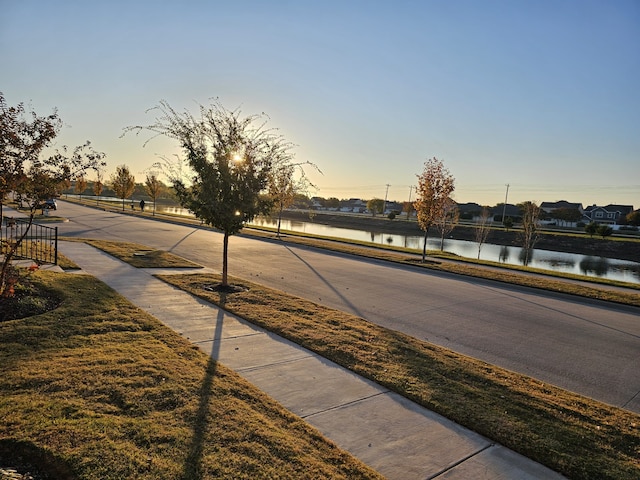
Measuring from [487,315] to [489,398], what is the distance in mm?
4552

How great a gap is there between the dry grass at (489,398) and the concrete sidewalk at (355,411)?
20 centimetres

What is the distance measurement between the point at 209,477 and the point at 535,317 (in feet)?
26.5

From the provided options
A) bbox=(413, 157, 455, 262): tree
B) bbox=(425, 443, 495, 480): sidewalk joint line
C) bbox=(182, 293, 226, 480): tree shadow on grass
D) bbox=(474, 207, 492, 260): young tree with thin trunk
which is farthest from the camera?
bbox=(474, 207, 492, 260): young tree with thin trunk

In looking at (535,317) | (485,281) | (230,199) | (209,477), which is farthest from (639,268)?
(209,477)

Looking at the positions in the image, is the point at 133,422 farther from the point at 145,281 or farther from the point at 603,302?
the point at 603,302

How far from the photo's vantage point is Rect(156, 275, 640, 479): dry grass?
3.77 metres

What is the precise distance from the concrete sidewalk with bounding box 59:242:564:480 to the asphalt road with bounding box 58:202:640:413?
2.32m

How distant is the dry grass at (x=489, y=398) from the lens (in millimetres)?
3765

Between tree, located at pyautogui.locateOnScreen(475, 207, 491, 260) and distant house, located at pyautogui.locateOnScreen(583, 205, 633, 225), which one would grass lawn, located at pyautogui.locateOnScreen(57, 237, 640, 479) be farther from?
distant house, located at pyautogui.locateOnScreen(583, 205, 633, 225)

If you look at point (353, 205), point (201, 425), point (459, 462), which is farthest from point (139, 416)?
point (353, 205)

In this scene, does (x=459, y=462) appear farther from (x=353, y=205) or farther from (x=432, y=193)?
(x=353, y=205)

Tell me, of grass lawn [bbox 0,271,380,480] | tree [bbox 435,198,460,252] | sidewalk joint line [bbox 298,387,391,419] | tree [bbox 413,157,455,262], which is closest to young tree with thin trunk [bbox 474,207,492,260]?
tree [bbox 435,198,460,252]

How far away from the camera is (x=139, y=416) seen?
3.73 metres

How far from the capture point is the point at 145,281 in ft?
32.0
